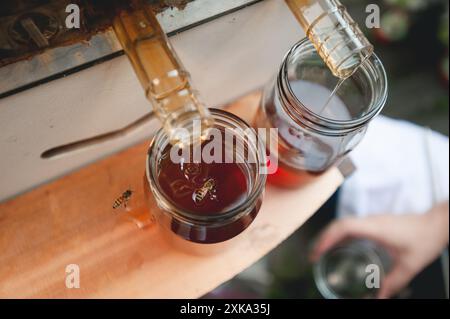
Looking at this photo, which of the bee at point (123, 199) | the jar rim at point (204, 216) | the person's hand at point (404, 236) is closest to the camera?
the jar rim at point (204, 216)

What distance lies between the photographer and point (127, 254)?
0.54 meters

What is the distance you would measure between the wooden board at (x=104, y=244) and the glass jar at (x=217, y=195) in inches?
1.6

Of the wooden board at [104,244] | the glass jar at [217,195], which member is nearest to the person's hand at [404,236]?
the wooden board at [104,244]

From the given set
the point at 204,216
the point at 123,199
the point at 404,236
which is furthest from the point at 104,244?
the point at 404,236

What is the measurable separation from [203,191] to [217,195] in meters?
0.01

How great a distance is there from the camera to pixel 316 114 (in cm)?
47

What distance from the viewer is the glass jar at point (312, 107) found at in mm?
503

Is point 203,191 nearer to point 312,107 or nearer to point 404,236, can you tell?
point 312,107

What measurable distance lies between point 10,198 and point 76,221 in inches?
3.1

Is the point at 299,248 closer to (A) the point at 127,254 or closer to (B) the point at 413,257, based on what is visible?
(B) the point at 413,257

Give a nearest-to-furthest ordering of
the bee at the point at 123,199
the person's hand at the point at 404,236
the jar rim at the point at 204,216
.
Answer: the jar rim at the point at 204,216, the bee at the point at 123,199, the person's hand at the point at 404,236

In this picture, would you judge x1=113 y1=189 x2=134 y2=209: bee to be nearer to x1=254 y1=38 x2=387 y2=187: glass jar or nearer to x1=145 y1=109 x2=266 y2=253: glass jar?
x1=145 y1=109 x2=266 y2=253: glass jar

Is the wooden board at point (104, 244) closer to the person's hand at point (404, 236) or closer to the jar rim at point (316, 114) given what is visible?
the jar rim at point (316, 114)
